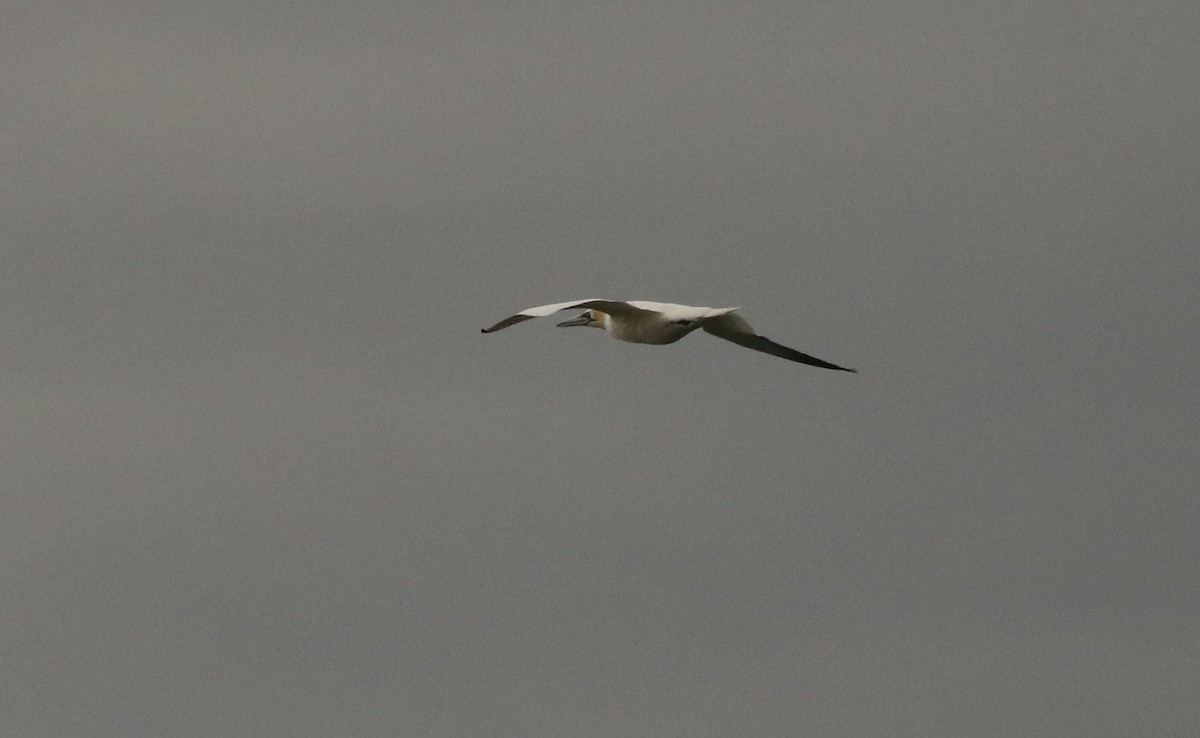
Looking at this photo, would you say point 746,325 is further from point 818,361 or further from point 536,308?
point 536,308

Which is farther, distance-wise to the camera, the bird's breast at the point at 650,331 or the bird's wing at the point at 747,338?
the bird's wing at the point at 747,338

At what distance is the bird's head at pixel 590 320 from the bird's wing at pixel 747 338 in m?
2.94

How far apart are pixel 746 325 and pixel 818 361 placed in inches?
82.6

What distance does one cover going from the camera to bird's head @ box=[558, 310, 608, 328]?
65.5 meters

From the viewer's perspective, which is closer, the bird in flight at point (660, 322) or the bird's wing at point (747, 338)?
the bird in flight at point (660, 322)

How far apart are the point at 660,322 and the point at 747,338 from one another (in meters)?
4.10

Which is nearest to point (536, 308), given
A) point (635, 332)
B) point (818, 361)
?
point (635, 332)

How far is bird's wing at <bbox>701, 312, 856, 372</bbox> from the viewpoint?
63344mm

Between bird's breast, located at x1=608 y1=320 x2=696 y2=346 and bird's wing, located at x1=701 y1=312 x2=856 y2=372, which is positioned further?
bird's wing, located at x1=701 y1=312 x2=856 y2=372

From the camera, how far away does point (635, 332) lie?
6247 cm

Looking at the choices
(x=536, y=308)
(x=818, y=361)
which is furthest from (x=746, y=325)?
(x=536, y=308)

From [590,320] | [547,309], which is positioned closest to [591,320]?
[590,320]

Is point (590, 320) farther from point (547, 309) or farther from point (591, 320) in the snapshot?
point (547, 309)

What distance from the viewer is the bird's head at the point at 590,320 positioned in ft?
215
